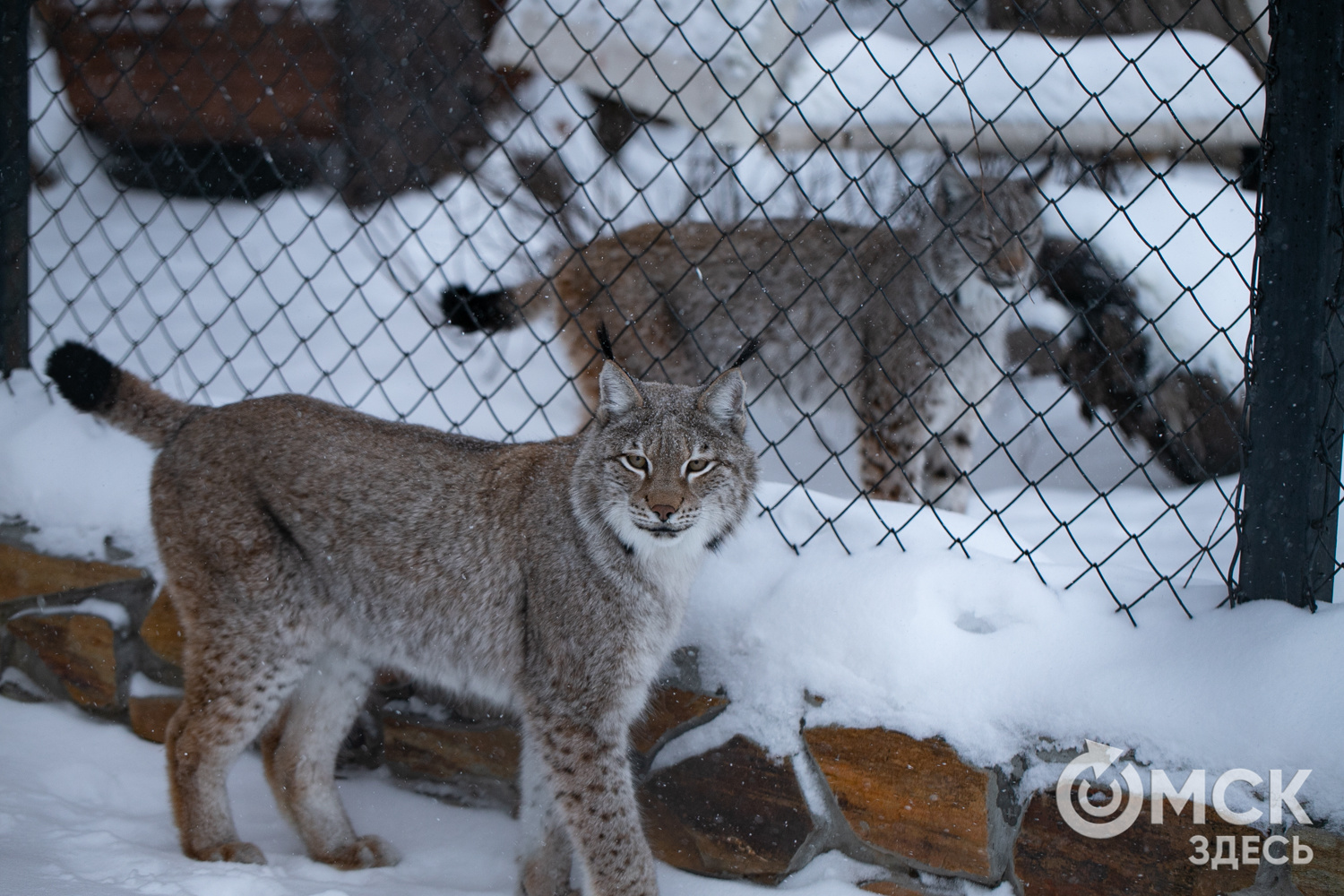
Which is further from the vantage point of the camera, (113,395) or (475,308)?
(475,308)

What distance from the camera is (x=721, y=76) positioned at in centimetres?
579

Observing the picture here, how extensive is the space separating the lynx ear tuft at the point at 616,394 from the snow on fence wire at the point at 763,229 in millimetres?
547

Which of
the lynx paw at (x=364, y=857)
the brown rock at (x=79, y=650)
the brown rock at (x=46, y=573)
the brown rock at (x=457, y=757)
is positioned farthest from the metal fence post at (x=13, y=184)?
the lynx paw at (x=364, y=857)

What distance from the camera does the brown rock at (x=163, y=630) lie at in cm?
321

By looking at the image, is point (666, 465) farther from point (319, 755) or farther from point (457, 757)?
point (319, 755)

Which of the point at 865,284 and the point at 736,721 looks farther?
→ the point at 865,284

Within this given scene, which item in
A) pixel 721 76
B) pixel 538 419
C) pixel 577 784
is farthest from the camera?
pixel 721 76

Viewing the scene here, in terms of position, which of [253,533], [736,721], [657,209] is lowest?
[736,721]

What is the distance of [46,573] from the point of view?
340cm

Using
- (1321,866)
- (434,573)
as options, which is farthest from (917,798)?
(434,573)

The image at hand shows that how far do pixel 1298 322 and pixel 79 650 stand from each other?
3466 millimetres

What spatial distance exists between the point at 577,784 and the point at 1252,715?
1423mm

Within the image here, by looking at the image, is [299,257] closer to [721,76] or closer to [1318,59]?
[721,76]

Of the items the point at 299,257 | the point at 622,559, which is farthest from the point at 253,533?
the point at 299,257
